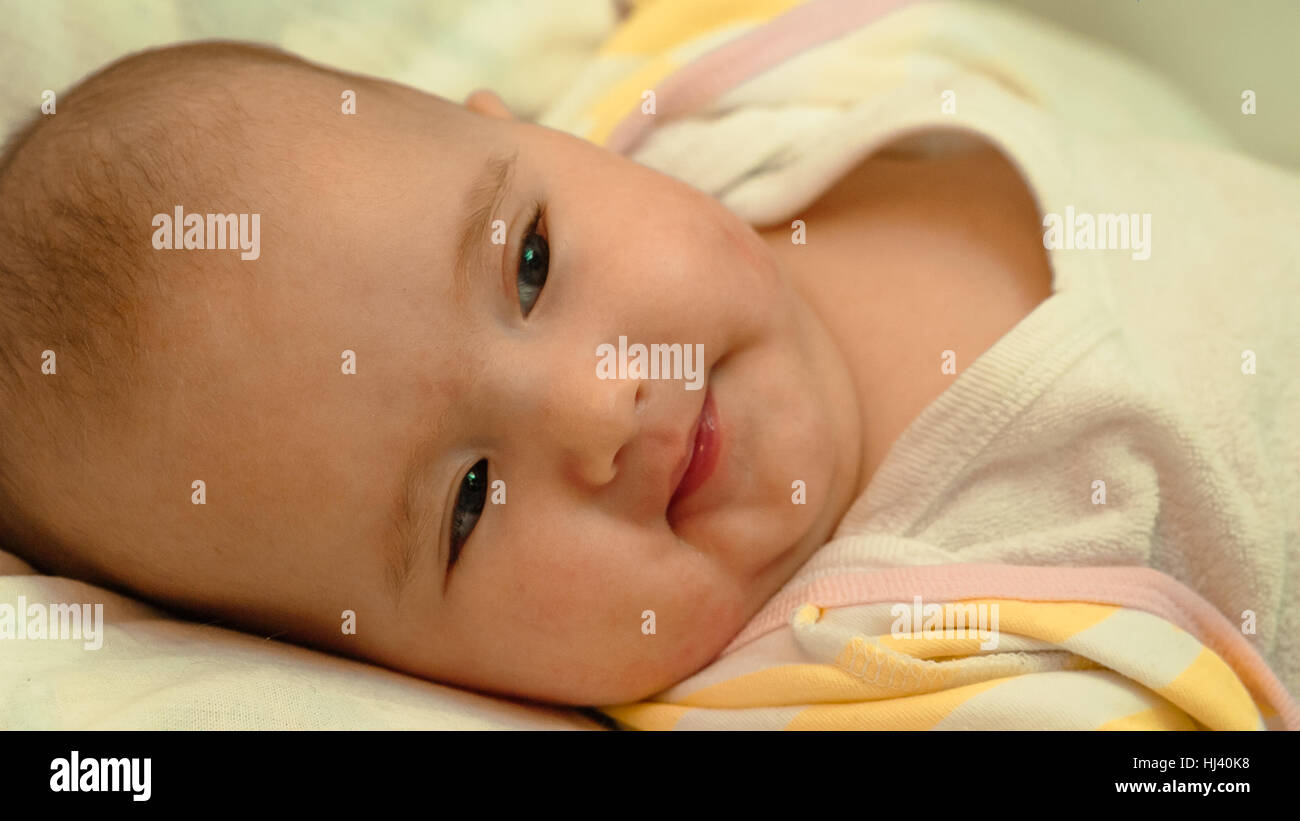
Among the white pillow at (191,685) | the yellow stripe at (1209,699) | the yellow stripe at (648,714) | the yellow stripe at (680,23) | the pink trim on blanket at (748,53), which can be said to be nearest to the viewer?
the white pillow at (191,685)

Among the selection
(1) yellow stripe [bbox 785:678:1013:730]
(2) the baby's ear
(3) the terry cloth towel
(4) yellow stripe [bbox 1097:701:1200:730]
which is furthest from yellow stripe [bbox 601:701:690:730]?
(2) the baby's ear

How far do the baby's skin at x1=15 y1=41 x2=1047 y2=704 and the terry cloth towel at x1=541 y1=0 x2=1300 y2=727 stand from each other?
11 cm

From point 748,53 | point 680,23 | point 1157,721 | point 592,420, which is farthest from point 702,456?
point 680,23

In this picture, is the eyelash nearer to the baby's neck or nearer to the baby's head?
the baby's head

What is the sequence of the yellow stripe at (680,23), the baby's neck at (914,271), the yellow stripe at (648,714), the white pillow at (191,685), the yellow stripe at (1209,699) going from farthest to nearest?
the yellow stripe at (680,23) → the baby's neck at (914,271) → the yellow stripe at (648,714) → the yellow stripe at (1209,699) → the white pillow at (191,685)

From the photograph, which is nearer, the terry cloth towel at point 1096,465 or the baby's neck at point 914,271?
the terry cloth towel at point 1096,465

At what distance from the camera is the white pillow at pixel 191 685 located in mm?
899

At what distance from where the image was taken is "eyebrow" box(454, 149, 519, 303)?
3.27 ft

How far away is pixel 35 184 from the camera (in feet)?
3.34

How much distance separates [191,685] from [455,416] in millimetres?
335

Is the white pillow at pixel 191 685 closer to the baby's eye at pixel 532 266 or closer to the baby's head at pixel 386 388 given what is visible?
the baby's head at pixel 386 388

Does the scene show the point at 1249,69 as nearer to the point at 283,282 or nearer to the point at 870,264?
the point at 870,264

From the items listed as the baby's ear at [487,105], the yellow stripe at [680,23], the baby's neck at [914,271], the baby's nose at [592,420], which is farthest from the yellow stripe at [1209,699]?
the yellow stripe at [680,23]
